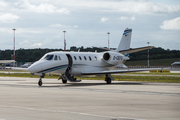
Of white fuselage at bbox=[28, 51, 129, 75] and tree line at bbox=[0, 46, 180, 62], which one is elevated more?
tree line at bbox=[0, 46, 180, 62]

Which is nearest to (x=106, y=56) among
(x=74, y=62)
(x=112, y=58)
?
(x=112, y=58)

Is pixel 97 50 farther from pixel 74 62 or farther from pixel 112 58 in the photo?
pixel 74 62

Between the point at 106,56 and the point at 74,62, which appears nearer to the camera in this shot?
the point at 74,62

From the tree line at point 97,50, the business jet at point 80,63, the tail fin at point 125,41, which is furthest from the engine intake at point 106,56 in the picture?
the tree line at point 97,50

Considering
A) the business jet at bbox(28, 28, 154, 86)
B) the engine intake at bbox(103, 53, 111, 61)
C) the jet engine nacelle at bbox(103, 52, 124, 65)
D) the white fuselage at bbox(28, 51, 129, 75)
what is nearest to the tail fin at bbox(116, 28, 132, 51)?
the business jet at bbox(28, 28, 154, 86)

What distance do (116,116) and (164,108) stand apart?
10.2 ft

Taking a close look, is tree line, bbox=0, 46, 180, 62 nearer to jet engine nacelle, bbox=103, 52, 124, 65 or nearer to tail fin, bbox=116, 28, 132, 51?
tail fin, bbox=116, 28, 132, 51

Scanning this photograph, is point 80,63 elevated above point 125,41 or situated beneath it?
situated beneath

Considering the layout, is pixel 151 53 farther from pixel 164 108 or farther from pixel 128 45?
pixel 164 108

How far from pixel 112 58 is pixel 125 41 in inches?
161

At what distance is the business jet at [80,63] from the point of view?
3039 centimetres

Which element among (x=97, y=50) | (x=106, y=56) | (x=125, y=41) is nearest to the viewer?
(x=106, y=56)

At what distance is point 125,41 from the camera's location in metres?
39.9

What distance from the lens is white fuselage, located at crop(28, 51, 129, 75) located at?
1188 inches
